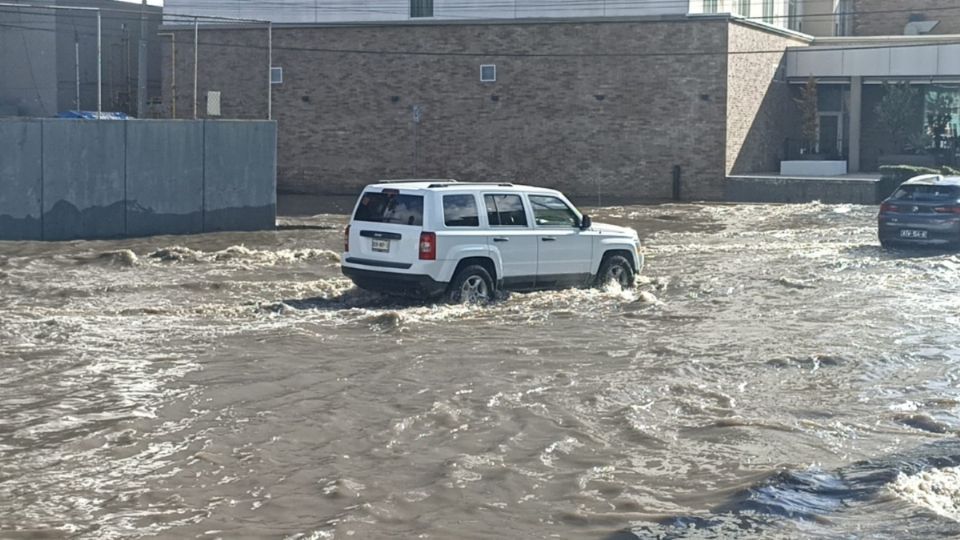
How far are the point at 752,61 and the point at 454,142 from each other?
403 inches

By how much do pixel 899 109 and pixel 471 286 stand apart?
3480 centimetres

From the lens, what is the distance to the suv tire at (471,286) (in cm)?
1841

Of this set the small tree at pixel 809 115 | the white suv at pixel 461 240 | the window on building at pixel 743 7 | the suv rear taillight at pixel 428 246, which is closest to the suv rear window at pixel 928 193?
the white suv at pixel 461 240

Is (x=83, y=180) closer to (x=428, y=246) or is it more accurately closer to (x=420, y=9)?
(x=428, y=246)

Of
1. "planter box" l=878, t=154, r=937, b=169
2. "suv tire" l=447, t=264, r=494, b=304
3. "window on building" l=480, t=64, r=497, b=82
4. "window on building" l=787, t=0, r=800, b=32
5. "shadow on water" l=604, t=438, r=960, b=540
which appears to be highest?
"window on building" l=787, t=0, r=800, b=32

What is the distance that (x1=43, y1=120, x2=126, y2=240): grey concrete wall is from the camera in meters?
28.7

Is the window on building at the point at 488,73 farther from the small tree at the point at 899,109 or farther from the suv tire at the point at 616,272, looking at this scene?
the suv tire at the point at 616,272

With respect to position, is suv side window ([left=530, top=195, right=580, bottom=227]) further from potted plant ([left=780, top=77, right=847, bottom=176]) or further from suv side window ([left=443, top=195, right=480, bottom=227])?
potted plant ([left=780, top=77, right=847, bottom=176])

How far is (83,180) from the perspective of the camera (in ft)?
95.7

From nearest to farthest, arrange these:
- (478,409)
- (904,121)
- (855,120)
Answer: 1. (478,409)
2. (904,121)
3. (855,120)

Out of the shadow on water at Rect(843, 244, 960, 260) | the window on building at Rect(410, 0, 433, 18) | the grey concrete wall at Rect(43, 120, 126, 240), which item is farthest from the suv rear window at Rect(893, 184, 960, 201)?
the window on building at Rect(410, 0, 433, 18)

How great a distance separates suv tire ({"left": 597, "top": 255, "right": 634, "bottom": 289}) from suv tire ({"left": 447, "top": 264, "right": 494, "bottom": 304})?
225 centimetres

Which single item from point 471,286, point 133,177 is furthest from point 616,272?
point 133,177

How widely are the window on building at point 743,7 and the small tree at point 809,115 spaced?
11.7ft
